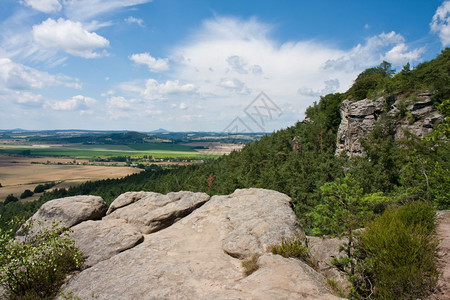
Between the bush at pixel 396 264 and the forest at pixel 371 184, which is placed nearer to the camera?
the bush at pixel 396 264

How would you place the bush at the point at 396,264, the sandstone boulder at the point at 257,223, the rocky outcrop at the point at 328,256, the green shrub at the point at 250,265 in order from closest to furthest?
1. the bush at the point at 396,264
2. the green shrub at the point at 250,265
3. the rocky outcrop at the point at 328,256
4. the sandstone boulder at the point at 257,223

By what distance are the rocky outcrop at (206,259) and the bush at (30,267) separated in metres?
0.70

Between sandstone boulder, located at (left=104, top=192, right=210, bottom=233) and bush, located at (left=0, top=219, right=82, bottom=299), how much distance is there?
492 centimetres

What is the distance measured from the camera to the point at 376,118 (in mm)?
45219

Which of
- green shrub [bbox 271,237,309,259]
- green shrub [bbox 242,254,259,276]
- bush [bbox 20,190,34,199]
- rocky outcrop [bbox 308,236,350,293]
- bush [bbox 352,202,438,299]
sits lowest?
bush [bbox 20,190,34,199]

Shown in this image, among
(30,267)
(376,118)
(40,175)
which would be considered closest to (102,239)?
(30,267)

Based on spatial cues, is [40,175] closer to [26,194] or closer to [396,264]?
[26,194]

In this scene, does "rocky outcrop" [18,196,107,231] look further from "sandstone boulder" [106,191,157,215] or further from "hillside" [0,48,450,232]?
"hillside" [0,48,450,232]

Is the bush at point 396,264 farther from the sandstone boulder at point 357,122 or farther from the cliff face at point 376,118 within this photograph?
the sandstone boulder at point 357,122

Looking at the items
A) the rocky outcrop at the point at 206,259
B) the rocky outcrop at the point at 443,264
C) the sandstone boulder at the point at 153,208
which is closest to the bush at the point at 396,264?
the rocky outcrop at the point at 443,264

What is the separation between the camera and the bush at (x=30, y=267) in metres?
7.68

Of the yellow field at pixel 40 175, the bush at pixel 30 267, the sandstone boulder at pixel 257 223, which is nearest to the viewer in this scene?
the bush at pixel 30 267

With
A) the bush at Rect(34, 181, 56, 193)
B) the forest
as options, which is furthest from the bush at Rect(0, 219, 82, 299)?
the bush at Rect(34, 181, 56, 193)

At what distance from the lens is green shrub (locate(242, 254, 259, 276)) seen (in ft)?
27.8
